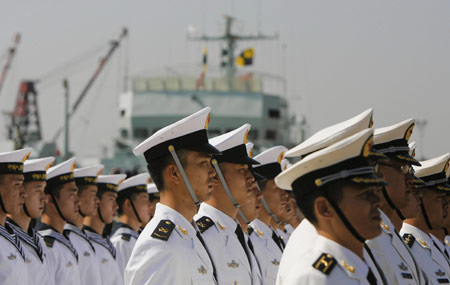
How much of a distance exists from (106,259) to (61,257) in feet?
3.03

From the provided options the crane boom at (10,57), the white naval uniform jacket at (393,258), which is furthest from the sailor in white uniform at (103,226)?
the crane boom at (10,57)

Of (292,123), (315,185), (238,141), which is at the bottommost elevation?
(292,123)

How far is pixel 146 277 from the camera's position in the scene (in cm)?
411

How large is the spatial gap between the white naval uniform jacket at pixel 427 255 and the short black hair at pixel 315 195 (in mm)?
1492

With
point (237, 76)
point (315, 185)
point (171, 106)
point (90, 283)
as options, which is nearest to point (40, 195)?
point (90, 283)

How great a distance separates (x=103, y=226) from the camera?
8.66 m

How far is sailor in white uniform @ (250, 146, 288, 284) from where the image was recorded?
234 inches

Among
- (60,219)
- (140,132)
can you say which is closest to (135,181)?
(60,219)

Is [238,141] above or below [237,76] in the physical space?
above

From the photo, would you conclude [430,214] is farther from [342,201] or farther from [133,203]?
[133,203]

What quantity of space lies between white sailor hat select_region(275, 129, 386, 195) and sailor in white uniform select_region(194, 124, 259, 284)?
170 centimetres

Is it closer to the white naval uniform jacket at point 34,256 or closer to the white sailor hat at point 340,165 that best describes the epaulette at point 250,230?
the white naval uniform jacket at point 34,256

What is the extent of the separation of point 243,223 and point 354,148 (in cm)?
253

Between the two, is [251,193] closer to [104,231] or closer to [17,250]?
[17,250]
